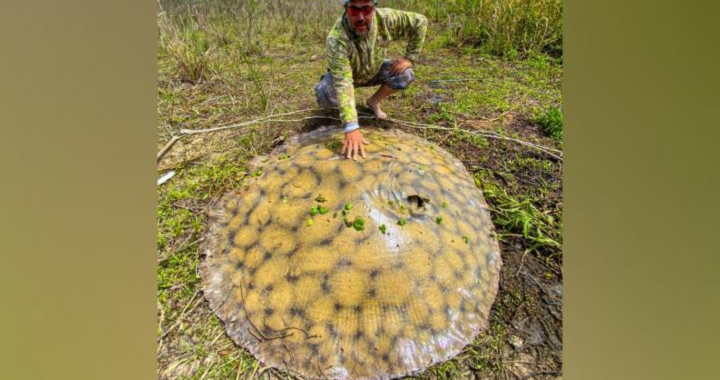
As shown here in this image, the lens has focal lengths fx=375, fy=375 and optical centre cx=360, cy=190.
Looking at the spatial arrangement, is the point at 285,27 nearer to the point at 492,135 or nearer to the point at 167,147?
the point at 167,147

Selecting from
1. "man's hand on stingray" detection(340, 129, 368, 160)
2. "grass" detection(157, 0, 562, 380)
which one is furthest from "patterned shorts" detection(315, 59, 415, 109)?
"man's hand on stingray" detection(340, 129, 368, 160)

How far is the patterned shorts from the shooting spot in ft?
9.18

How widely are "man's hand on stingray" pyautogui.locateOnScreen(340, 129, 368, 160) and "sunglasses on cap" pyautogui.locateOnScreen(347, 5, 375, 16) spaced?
0.71 m

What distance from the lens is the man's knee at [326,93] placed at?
9.26 feet

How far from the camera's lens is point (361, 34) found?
7.89 feet

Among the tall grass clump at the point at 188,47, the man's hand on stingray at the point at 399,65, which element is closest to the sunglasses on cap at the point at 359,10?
the man's hand on stingray at the point at 399,65

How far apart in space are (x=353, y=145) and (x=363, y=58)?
32.3 inches

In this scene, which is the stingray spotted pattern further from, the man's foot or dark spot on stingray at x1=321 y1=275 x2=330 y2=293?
the man's foot

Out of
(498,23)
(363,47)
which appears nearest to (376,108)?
(363,47)
